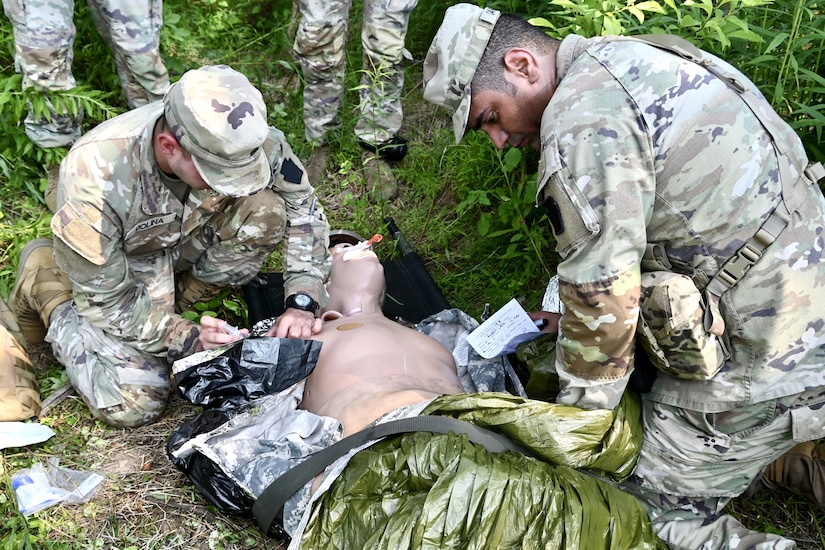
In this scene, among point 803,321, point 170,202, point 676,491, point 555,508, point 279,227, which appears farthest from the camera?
point 279,227

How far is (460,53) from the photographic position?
98.2 inches

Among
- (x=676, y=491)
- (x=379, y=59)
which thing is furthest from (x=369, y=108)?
(x=676, y=491)

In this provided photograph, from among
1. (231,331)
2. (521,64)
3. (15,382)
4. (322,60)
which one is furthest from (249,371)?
(322,60)

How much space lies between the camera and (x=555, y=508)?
2.26 meters

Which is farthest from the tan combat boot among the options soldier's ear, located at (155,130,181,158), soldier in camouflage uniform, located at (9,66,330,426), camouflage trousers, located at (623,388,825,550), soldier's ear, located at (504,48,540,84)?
camouflage trousers, located at (623,388,825,550)

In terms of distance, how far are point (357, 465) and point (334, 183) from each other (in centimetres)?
262

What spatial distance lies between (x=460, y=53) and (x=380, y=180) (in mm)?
2074

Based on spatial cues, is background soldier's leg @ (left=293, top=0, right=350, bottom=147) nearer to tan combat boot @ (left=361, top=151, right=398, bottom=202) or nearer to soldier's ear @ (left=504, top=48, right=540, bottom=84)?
tan combat boot @ (left=361, top=151, right=398, bottom=202)

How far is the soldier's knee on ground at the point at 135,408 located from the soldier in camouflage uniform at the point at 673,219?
1898mm

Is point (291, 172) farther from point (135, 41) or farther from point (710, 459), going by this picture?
point (710, 459)

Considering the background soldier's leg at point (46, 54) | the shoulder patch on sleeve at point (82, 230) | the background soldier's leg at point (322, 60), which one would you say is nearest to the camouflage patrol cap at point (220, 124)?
the shoulder patch on sleeve at point (82, 230)

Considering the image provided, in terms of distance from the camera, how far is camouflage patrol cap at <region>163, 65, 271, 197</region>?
8.97 ft

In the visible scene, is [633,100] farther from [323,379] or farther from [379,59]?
[379,59]

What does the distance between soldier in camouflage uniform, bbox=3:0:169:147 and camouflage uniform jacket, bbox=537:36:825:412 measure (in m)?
2.60
